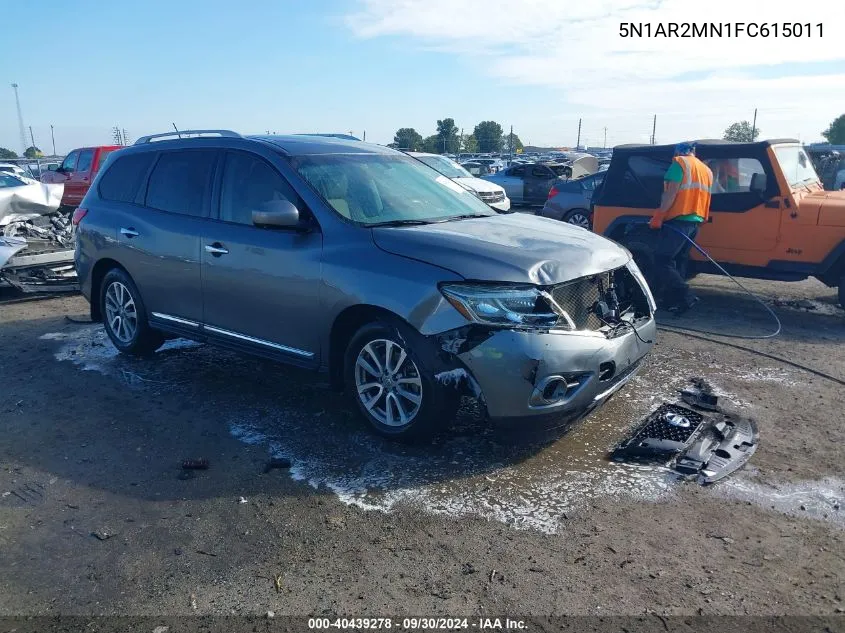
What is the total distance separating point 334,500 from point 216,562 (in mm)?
740

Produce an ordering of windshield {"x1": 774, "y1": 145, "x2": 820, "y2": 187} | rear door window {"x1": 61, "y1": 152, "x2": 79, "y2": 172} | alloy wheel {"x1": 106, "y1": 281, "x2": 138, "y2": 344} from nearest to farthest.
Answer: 1. alloy wheel {"x1": 106, "y1": 281, "x2": 138, "y2": 344}
2. windshield {"x1": 774, "y1": 145, "x2": 820, "y2": 187}
3. rear door window {"x1": 61, "y1": 152, "x2": 79, "y2": 172}

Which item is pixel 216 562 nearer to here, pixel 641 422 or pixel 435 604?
pixel 435 604

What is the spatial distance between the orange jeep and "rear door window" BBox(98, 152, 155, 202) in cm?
564

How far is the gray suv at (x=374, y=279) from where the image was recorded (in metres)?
3.96

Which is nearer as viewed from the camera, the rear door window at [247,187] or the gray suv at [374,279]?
the gray suv at [374,279]

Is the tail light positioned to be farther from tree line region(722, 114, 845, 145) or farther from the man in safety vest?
tree line region(722, 114, 845, 145)

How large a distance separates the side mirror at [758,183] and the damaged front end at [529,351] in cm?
489

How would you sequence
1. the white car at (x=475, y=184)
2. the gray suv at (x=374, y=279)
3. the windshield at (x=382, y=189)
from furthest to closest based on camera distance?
the white car at (x=475, y=184)
the windshield at (x=382, y=189)
the gray suv at (x=374, y=279)

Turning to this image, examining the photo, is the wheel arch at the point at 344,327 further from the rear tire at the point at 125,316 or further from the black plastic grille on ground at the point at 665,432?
the rear tire at the point at 125,316

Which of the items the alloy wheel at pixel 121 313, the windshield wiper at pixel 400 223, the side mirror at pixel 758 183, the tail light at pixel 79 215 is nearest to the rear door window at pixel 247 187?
the windshield wiper at pixel 400 223

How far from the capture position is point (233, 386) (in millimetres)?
5652

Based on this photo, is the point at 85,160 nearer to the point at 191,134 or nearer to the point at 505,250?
the point at 191,134

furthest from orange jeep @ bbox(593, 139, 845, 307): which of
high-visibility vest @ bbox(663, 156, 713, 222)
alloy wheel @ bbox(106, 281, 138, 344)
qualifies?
alloy wheel @ bbox(106, 281, 138, 344)

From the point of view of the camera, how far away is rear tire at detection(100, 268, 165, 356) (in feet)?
20.0
